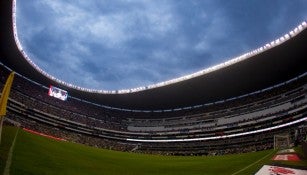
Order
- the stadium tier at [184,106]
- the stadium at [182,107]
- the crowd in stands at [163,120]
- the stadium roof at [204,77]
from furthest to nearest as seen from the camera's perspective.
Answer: the crowd in stands at [163,120] < the stadium tier at [184,106] < the stadium at [182,107] < the stadium roof at [204,77]

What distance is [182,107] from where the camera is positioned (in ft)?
249

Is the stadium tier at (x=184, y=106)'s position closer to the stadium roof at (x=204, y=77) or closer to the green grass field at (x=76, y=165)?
the stadium roof at (x=204, y=77)

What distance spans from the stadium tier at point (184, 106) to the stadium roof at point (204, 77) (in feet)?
0.45

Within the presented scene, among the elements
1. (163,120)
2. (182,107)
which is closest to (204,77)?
(182,107)

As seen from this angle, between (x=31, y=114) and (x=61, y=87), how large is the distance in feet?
43.5

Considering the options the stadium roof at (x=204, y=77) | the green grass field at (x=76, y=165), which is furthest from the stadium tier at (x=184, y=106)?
the green grass field at (x=76, y=165)

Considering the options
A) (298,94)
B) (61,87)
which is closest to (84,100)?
(61,87)

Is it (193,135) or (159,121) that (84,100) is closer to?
(159,121)

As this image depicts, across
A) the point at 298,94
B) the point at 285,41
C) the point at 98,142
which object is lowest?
the point at 98,142

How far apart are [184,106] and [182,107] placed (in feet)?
2.77

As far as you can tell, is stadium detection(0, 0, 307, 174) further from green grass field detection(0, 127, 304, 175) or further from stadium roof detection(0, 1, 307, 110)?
Answer: green grass field detection(0, 127, 304, 175)

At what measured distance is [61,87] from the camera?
77.5m

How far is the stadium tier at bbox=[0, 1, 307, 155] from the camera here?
164 ft

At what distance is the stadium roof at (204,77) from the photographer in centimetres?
4712
